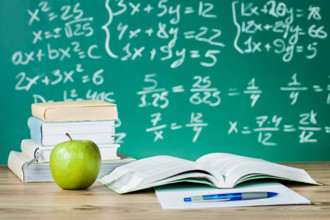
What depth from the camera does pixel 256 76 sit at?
2021 millimetres

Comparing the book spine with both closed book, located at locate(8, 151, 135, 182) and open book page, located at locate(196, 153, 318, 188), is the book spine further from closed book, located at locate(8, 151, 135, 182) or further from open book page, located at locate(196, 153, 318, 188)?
open book page, located at locate(196, 153, 318, 188)

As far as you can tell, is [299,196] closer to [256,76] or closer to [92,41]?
[256,76]

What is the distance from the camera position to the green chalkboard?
193 cm

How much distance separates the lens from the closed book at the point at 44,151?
4.82 ft

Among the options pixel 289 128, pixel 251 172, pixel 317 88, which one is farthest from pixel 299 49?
pixel 251 172

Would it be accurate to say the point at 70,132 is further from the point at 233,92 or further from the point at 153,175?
the point at 233,92

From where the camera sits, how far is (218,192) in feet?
4.03

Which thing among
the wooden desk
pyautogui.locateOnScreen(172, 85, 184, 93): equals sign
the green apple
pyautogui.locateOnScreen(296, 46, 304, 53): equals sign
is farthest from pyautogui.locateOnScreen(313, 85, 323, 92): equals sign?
the green apple

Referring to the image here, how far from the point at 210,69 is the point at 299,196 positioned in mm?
884

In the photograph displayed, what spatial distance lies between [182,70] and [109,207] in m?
0.95

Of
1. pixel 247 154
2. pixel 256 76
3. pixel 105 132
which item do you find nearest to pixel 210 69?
pixel 256 76

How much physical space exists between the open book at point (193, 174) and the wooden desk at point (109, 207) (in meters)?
0.03

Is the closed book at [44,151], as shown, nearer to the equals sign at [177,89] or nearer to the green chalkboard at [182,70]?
the green chalkboard at [182,70]

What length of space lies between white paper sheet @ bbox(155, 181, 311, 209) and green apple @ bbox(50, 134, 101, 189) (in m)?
0.17
